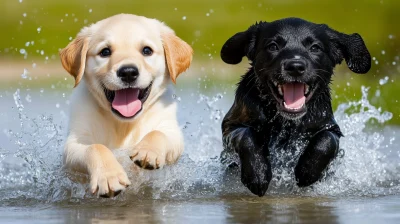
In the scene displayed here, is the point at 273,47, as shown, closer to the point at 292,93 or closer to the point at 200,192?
the point at 292,93

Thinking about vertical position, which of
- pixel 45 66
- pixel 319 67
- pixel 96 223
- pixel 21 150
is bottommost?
pixel 96 223

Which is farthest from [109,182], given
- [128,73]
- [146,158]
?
[128,73]

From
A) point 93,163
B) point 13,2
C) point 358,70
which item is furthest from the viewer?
point 13,2

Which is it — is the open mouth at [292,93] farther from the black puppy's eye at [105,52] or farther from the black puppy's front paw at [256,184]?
the black puppy's eye at [105,52]

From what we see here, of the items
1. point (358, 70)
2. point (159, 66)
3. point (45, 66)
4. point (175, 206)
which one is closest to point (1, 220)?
point (175, 206)

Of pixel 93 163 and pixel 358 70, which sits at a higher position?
pixel 358 70

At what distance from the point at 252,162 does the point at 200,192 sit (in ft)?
1.41

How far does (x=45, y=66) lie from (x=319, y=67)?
11.1 meters

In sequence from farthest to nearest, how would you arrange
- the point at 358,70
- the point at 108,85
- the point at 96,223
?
the point at 358,70 → the point at 108,85 → the point at 96,223

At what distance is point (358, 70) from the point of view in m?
6.44

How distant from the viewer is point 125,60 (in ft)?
18.4

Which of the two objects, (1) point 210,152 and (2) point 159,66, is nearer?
(2) point 159,66

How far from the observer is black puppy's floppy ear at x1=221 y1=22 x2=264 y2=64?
20.9 feet

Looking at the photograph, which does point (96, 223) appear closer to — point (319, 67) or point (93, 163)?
point (93, 163)
